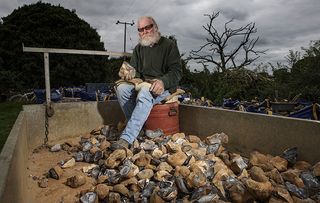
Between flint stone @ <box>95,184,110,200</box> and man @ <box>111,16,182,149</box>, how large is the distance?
1.04m

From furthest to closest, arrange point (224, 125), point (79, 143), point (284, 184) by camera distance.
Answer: point (79, 143), point (224, 125), point (284, 184)

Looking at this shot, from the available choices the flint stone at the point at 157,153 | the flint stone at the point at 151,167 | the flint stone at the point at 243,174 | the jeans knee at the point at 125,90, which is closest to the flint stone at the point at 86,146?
the jeans knee at the point at 125,90

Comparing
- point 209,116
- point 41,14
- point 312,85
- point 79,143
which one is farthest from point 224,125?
point 41,14

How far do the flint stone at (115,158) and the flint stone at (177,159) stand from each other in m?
0.44

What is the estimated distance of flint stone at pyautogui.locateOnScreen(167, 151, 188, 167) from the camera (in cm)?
269

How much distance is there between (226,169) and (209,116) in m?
1.10

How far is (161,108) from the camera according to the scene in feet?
11.9

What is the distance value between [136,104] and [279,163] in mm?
1549

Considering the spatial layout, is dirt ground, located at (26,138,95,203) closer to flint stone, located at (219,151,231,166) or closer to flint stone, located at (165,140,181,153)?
flint stone, located at (165,140,181,153)

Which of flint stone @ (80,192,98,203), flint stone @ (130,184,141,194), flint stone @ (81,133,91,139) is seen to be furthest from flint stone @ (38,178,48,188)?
flint stone @ (81,133,91,139)

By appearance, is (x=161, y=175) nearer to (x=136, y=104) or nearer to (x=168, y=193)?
(x=168, y=193)

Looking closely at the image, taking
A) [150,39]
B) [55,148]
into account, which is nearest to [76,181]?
[55,148]

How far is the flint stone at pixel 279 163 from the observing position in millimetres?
2514

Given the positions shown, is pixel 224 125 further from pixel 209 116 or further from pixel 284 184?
pixel 284 184
